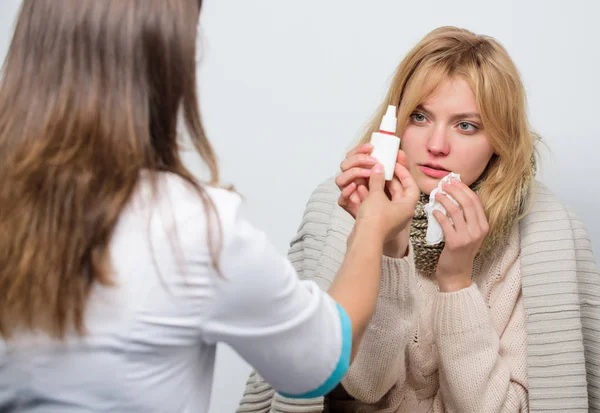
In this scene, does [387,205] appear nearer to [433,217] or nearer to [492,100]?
[433,217]

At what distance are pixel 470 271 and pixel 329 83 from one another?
2.53 ft

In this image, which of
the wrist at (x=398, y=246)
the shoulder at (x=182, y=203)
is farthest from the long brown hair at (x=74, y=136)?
the wrist at (x=398, y=246)

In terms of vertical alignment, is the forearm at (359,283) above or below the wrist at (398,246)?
above

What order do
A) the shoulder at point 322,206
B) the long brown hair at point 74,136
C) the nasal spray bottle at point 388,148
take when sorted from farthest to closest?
the shoulder at point 322,206 < the nasal spray bottle at point 388,148 < the long brown hair at point 74,136

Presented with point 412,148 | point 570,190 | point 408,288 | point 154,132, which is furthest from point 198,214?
point 570,190

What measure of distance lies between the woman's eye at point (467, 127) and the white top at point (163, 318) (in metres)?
0.71

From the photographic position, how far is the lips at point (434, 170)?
4.60 feet

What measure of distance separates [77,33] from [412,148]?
0.79m

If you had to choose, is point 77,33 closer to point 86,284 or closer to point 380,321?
point 86,284

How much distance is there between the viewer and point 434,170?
141 cm

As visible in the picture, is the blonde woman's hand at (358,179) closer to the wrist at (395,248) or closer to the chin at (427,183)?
the wrist at (395,248)

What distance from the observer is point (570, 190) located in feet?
5.83

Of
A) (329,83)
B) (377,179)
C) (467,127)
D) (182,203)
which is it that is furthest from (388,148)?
(329,83)

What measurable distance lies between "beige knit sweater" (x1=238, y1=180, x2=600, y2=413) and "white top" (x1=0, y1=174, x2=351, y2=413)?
52 centimetres
